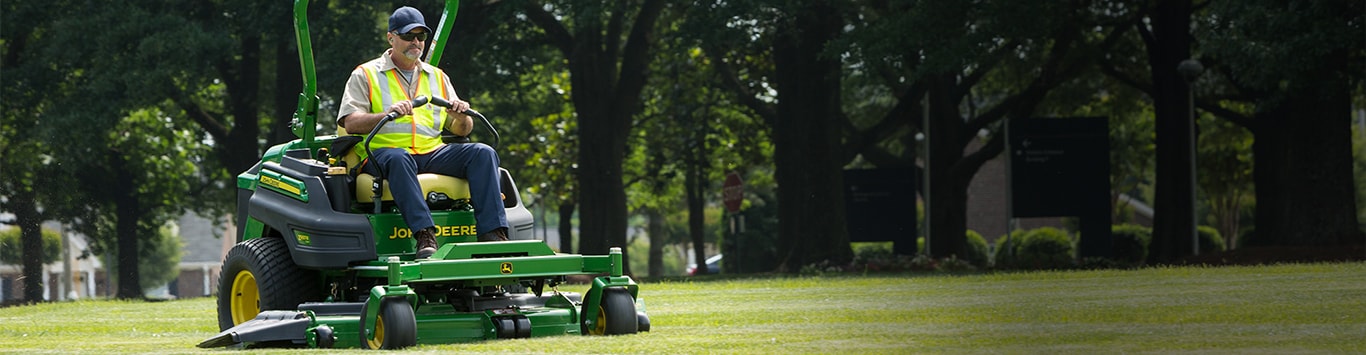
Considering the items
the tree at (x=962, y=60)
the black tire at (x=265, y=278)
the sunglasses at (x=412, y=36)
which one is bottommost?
the black tire at (x=265, y=278)

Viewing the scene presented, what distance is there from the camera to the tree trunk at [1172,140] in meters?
28.5

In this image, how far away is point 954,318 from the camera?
1326 cm

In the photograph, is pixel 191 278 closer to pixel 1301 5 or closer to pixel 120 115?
pixel 120 115

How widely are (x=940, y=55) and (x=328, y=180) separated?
53.7 feet

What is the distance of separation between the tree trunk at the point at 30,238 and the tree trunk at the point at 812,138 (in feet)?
34.6

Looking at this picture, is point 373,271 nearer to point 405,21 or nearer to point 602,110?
point 405,21

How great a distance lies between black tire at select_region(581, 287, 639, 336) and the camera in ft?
36.2

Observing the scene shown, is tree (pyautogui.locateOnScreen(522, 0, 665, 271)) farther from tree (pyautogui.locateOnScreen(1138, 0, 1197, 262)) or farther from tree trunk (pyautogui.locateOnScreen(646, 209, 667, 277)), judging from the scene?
tree trunk (pyautogui.locateOnScreen(646, 209, 667, 277))

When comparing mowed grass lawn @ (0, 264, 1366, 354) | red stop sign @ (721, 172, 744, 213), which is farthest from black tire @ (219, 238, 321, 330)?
red stop sign @ (721, 172, 744, 213)

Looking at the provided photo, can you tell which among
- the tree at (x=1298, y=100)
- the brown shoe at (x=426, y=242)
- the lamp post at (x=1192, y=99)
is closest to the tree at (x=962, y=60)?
the lamp post at (x=1192, y=99)

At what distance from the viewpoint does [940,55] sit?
26719 millimetres

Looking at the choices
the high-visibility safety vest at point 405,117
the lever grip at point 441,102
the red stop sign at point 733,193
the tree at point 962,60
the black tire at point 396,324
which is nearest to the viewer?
the black tire at point 396,324

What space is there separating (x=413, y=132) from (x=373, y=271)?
3.03 ft

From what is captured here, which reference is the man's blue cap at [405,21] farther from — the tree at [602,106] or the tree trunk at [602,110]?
the tree trunk at [602,110]
